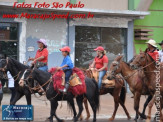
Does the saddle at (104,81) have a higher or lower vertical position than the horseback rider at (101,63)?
lower

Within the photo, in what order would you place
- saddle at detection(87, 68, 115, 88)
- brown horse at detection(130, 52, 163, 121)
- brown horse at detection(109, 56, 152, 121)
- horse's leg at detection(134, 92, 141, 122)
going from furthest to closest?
saddle at detection(87, 68, 115, 88), brown horse at detection(109, 56, 152, 121), horse's leg at detection(134, 92, 141, 122), brown horse at detection(130, 52, 163, 121)

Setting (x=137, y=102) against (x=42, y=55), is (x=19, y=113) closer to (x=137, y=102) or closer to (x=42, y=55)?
(x=42, y=55)

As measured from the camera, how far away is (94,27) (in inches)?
868

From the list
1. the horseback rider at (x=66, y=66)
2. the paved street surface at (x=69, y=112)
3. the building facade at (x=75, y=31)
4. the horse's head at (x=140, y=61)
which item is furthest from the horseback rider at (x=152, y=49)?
the building facade at (x=75, y=31)

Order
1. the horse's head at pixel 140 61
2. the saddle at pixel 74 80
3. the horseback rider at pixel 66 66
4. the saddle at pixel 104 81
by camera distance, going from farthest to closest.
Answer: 1. the saddle at pixel 104 81
2. the horse's head at pixel 140 61
3. the saddle at pixel 74 80
4. the horseback rider at pixel 66 66

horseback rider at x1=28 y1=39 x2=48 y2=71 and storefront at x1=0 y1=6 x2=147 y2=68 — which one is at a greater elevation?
storefront at x1=0 y1=6 x2=147 y2=68

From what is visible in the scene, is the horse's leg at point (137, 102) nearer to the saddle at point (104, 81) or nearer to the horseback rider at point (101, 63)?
the saddle at point (104, 81)

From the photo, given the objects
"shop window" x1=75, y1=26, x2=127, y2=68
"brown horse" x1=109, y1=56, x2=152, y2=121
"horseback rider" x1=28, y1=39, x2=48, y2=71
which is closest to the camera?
"brown horse" x1=109, y1=56, x2=152, y2=121

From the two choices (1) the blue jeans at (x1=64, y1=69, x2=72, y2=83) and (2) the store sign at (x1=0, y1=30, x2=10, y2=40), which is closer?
(1) the blue jeans at (x1=64, y1=69, x2=72, y2=83)

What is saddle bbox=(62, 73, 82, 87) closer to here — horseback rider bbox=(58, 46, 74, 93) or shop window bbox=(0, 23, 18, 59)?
horseback rider bbox=(58, 46, 74, 93)

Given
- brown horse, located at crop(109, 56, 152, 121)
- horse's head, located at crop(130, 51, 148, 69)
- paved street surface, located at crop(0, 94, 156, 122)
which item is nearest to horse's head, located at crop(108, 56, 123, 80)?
brown horse, located at crop(109, 56, 152, 121)

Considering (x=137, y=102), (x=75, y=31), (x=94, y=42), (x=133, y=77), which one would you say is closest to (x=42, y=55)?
(x=133, y=77)

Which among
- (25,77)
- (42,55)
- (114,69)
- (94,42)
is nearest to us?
(25,77)

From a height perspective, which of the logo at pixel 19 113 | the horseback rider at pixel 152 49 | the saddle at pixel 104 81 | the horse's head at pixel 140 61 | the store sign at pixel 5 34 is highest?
the store sign at pixel 5 34
